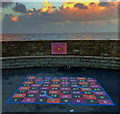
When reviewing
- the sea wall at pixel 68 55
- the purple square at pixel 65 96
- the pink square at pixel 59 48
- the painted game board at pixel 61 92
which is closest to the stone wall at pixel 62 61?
the sea wall at pixel 68 55

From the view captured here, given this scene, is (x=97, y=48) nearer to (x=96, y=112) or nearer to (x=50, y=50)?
(x=50, y=50)

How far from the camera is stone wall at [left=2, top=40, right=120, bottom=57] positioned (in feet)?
36.9

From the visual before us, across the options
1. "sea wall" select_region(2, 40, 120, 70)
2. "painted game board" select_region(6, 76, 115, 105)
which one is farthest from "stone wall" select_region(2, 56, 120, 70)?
"painted game board" select_region(6, 76, 115, 105)

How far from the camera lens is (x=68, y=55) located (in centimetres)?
1161

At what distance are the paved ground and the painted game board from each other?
29 centimetres

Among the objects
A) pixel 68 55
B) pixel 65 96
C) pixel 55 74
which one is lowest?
pixel 65 96

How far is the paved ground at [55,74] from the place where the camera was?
16.7ft

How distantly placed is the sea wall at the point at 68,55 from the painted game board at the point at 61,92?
9.43ft

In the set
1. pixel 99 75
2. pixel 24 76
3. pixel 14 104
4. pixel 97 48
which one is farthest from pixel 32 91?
pixel 97 48

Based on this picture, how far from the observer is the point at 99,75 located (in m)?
8.97

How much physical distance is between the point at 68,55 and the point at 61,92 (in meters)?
5.65

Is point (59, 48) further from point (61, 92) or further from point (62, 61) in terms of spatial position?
point (61, 92)

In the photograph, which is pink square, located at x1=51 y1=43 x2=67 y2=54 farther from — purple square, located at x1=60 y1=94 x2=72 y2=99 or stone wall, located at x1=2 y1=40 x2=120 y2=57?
purple square, located at x1=60 y1=94 x2=72 y2=99

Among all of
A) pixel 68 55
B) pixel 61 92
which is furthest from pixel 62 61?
pixel 61 92
